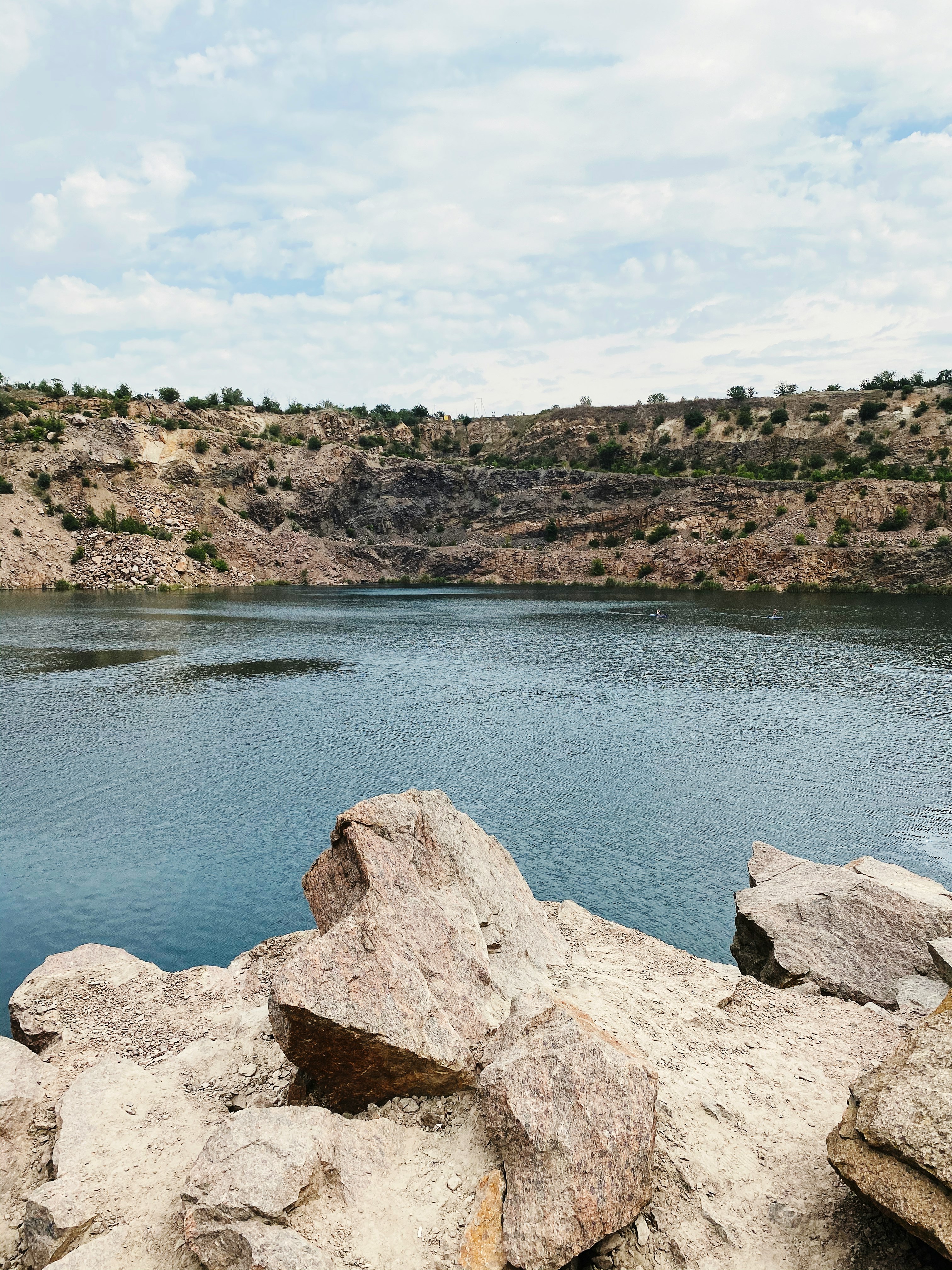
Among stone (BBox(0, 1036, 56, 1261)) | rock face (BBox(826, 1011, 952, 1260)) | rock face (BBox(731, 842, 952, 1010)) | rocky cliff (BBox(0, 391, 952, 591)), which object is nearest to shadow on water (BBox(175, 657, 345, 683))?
rock face (BBox(731, 842, 952, 1010))

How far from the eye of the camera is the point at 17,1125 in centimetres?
748

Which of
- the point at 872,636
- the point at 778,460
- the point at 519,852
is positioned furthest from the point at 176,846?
the point at 778,460

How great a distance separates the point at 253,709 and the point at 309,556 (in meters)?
80.1

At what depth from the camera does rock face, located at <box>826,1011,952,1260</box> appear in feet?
17.2

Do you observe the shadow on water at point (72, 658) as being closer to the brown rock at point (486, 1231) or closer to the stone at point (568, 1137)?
the stone at point (568, 1137)

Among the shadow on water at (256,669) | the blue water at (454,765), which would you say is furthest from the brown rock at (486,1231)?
the shadow on water at (256,669)

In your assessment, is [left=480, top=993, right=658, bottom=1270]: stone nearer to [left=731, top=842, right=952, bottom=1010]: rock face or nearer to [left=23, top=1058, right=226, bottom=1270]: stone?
[left=23, top=1058, right=226, bottom=1270]: stone

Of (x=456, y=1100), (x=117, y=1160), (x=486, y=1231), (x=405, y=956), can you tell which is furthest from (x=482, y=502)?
(x=486, y=1231)

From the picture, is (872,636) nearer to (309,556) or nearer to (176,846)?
(176,846)

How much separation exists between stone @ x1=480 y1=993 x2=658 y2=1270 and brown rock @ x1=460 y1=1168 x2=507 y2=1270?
0.07m

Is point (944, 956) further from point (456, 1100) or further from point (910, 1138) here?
point (456, 1100)

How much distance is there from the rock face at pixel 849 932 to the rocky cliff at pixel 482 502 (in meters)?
78.8

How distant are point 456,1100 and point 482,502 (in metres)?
110

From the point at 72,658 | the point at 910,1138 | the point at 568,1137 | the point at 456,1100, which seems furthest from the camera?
the point at 72,658
